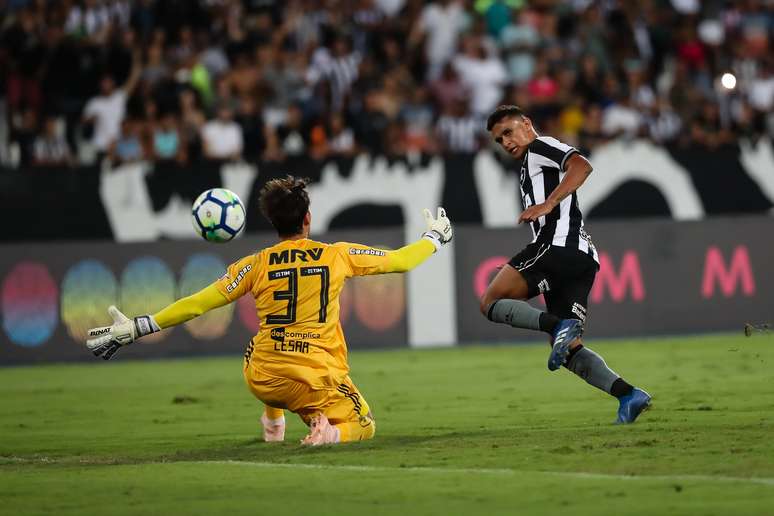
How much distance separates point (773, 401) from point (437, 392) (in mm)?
3350

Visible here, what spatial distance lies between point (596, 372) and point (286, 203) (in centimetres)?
240

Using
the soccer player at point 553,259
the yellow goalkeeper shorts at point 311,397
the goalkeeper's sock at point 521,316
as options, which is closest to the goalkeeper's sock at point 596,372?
the soccer player at point 553,259

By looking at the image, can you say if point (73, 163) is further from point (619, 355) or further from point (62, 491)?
point (62, 491)

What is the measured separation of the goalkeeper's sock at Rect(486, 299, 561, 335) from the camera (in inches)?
388

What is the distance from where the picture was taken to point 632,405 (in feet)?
33.0

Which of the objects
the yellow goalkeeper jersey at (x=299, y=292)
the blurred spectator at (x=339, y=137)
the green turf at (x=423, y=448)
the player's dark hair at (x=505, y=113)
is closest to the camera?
the green turf at (x=423, y=448)

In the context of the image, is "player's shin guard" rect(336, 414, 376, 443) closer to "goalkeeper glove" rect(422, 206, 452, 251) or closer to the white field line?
the white field line

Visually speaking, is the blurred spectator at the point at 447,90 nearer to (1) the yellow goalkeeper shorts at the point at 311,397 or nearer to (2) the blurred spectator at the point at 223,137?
(2) the blurred spectator at the point at 223,137

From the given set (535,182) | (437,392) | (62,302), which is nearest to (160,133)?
(62,302)

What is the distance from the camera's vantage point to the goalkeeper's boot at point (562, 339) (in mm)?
9430

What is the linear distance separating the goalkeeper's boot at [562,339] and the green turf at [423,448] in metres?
0.49

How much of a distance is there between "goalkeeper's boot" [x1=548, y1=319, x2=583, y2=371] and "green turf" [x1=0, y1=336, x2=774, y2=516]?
49 centimetres

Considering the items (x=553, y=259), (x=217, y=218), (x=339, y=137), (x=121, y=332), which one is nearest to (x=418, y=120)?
(x=339, y=137)

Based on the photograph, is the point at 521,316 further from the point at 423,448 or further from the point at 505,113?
the point at 505,113
